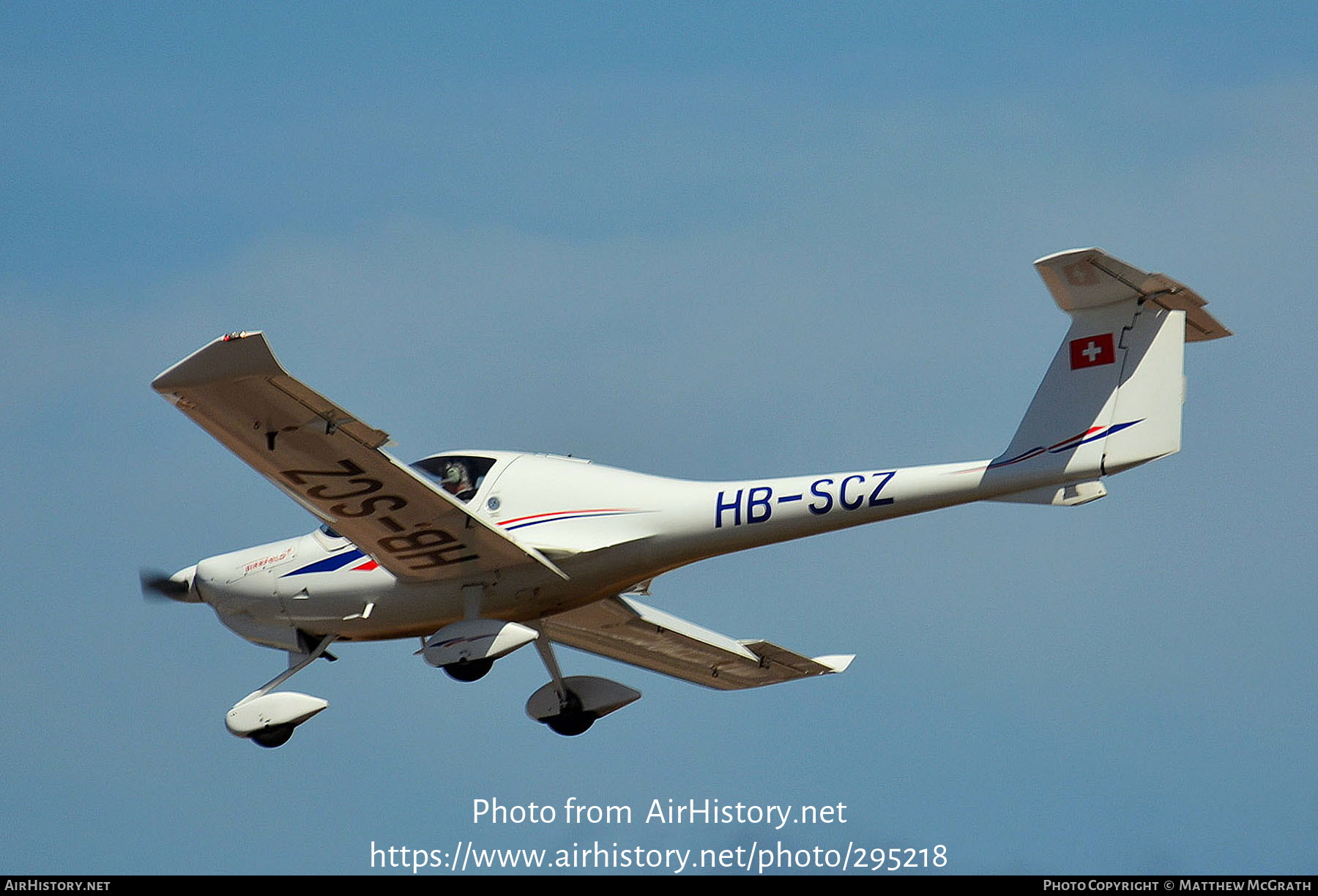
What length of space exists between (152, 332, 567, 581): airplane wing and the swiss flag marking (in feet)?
16.2

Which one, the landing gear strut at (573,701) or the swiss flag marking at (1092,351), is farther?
the landing gear strut at (573,701)

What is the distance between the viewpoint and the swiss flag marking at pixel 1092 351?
15734mm

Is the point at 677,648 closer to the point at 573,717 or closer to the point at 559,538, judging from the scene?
the point at 573,717

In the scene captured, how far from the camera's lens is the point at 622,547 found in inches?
669

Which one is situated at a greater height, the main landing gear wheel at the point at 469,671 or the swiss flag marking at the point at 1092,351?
the swiss flag marking at the point at 1092,351

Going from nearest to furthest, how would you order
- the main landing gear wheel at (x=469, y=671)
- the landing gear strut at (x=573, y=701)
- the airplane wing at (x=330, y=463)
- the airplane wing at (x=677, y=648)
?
1. the airplane wing at (x=330, y=463)
2. the main landing gear wheel at (x=469, y=671)
3. the landing gear strut at (x=573, y=701)
4. the airplane wing at (x=677, y=648)

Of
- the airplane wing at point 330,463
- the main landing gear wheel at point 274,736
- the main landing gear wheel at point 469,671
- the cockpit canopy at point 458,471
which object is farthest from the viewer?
the cockpit canopy at point 458,471

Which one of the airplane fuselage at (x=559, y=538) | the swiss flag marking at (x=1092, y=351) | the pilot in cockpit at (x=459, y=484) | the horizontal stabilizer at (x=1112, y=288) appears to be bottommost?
the airplane fuselage at (x=559, y=538)

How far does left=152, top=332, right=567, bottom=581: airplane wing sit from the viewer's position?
14.7 metres

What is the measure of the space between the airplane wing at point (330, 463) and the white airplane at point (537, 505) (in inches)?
0.8

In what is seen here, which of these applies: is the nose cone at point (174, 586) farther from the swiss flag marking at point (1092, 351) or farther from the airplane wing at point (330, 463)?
the swiss flag marking at point (1092, 351)

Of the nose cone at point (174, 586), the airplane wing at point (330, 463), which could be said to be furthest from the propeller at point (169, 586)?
the airplane wing at point (330, 463)

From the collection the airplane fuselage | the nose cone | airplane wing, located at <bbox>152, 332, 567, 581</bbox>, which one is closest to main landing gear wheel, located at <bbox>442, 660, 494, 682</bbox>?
the airplane fuselage
